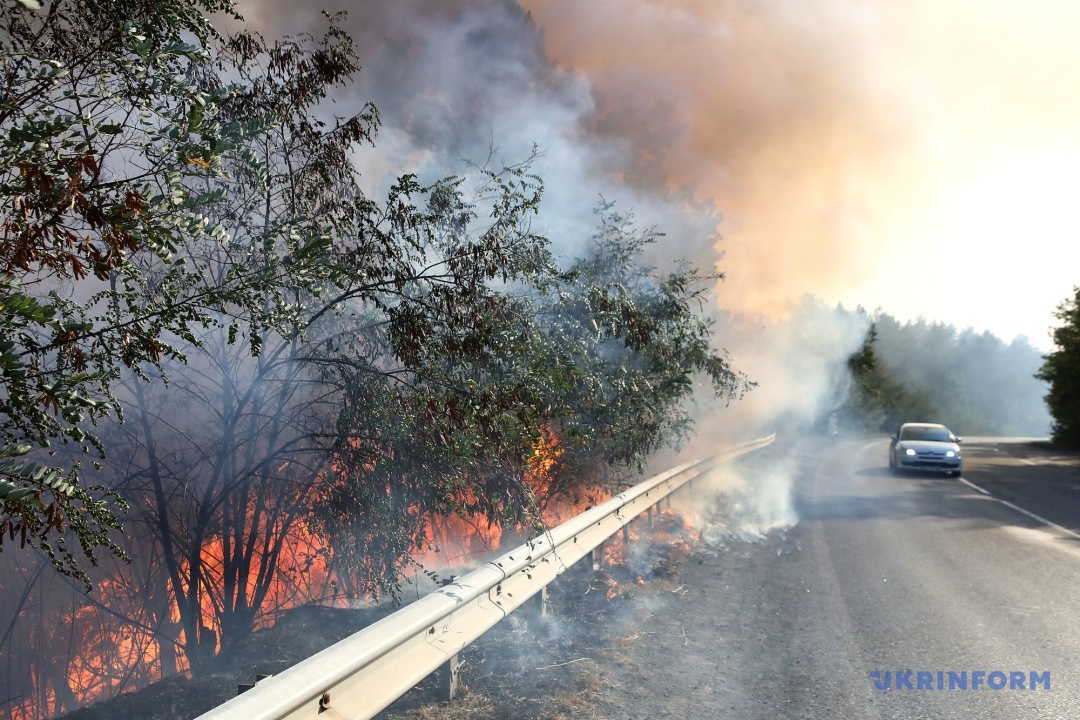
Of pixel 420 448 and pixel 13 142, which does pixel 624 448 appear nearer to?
pixel 420 448

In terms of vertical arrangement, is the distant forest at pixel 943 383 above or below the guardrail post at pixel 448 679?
above

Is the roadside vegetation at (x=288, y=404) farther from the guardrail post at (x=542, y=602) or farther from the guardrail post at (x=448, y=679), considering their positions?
the guardrail post at (x=448, y=679)

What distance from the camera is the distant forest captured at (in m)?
74.0

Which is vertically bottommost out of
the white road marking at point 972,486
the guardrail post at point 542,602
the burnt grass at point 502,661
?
the white road marking at point 972,486

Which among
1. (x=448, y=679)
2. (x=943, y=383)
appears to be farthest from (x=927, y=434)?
(x=943, y=383)

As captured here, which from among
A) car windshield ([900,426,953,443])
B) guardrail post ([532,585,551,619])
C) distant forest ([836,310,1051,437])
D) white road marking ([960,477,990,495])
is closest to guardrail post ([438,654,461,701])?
guardrail post ([532,585,551,619])

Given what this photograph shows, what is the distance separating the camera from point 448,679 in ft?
15.2

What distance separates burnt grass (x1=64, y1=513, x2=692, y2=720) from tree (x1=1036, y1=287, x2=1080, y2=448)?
43370mm

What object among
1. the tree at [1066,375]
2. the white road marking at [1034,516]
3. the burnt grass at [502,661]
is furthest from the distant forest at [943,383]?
the burnt grass at [502,661]

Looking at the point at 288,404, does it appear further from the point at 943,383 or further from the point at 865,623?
the point at 943,383

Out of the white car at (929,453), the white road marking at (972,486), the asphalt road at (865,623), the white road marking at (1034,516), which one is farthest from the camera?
the white car at (929,453)

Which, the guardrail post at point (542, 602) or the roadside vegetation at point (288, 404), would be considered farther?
the guardrail post at point (542, 602)

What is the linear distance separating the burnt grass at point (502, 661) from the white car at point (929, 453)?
17.0m

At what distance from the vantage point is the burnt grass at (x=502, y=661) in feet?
→ 15.4
